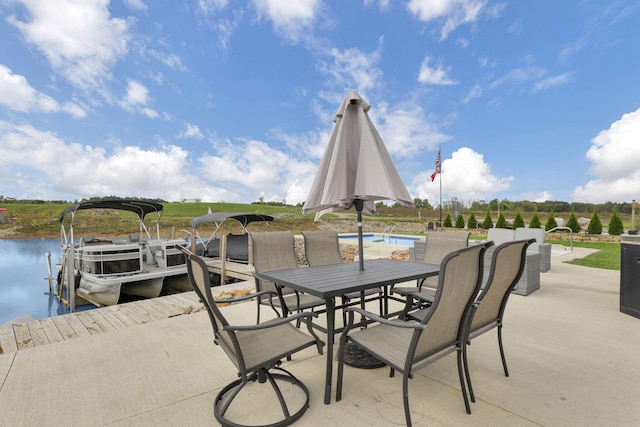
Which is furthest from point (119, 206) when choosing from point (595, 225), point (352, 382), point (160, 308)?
point (595, 225)

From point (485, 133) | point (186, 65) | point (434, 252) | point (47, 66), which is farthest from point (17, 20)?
point (485, 133)

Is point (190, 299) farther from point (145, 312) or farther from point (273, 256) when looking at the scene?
point (273, 256)

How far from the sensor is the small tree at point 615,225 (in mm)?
13586

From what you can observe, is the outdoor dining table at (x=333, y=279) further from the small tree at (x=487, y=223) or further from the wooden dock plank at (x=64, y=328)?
the small tree at (x=487, y=223)

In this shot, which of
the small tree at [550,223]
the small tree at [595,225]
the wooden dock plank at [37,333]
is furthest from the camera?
the small tree at [550,223]

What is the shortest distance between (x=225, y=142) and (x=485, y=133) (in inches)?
796

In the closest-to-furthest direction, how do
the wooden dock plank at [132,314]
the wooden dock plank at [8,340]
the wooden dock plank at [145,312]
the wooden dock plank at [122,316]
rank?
the wooden dock plank at [8,340], the wooden dock plank at [122,316], the wooden dock plank at [132,314], the wooden dock plank at [145,312]

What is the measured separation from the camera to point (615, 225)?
13.8 meters

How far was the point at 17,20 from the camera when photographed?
14.0 m

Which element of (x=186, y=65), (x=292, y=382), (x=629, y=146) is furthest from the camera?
(x=186, y=65)

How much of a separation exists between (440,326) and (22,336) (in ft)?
14.5

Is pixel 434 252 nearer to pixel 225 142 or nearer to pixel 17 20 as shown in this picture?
pixel 17 20

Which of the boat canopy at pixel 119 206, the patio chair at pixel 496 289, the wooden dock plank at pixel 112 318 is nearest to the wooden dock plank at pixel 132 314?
the wooden dock plank at pixel 112 318

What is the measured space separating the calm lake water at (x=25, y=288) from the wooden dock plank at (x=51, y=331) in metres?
4.49
